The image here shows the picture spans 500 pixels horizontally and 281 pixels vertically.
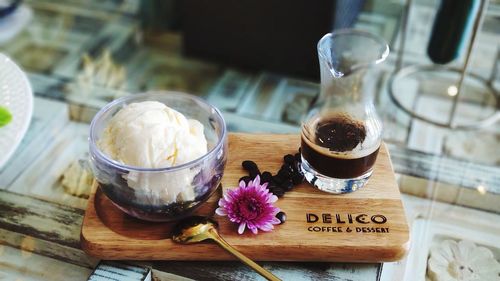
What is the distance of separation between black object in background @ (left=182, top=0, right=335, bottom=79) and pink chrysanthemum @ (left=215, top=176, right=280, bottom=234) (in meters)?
0.53

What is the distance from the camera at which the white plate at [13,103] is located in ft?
2.09

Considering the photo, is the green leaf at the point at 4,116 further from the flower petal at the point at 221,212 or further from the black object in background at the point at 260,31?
→ the black object in background at the point at 260,31

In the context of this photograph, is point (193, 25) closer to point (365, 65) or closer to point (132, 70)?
point (132, 70)

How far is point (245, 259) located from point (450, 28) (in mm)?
537

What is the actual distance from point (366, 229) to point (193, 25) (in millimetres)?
707

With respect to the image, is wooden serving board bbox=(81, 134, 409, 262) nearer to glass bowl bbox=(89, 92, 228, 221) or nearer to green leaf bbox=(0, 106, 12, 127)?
glass bowl bbox=(89, 92, 228, 221)

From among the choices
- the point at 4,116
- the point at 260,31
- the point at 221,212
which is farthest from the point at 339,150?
the point at 260,31

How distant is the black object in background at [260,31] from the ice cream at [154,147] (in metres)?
0.55

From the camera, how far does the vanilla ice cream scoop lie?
534 mm

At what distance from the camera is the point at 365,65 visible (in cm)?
62

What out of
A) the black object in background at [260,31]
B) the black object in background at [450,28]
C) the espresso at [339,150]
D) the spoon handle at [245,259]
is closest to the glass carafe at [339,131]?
the espresso at [339,150]

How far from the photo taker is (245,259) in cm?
54

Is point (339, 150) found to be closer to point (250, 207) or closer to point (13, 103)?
point (250, 207)

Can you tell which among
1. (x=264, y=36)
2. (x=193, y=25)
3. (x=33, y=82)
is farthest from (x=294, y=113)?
(x=33, y=82)
